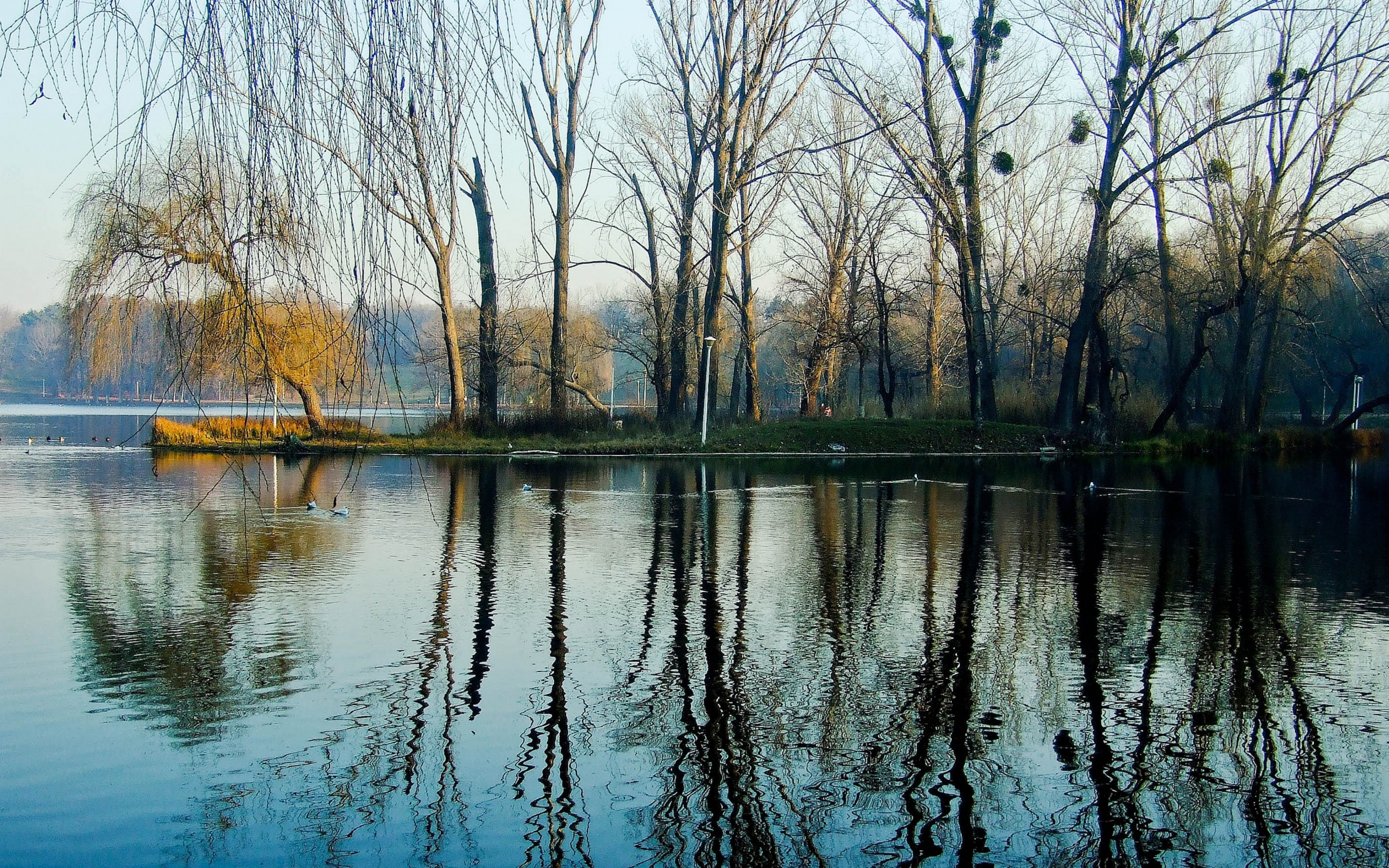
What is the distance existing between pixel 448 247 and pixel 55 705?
4.40 m

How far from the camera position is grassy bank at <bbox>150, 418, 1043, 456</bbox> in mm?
30531

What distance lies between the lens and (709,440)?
3150cm

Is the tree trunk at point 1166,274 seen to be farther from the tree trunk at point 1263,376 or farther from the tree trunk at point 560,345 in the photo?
the tree trunk at point 560,345

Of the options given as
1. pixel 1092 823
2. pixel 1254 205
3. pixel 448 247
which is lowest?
pixel 1092 823

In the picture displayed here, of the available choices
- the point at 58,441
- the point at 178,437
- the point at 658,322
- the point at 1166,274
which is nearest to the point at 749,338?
the point at 658,322

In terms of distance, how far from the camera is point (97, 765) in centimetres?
538

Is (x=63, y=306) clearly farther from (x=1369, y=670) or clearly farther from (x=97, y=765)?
(x=1369, y=670)

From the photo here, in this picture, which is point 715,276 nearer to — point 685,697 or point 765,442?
point 765,442

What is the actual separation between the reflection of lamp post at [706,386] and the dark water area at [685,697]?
1675 cm

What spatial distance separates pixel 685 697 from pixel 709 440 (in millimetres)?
24948

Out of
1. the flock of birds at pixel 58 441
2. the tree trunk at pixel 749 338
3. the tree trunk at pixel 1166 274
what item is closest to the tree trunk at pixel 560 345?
the tree trunk at pixel 749 338

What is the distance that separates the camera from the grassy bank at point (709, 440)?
100 ft

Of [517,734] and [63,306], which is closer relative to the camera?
[517,734]

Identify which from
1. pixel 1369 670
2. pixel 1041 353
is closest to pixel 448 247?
pixel 1369 670
